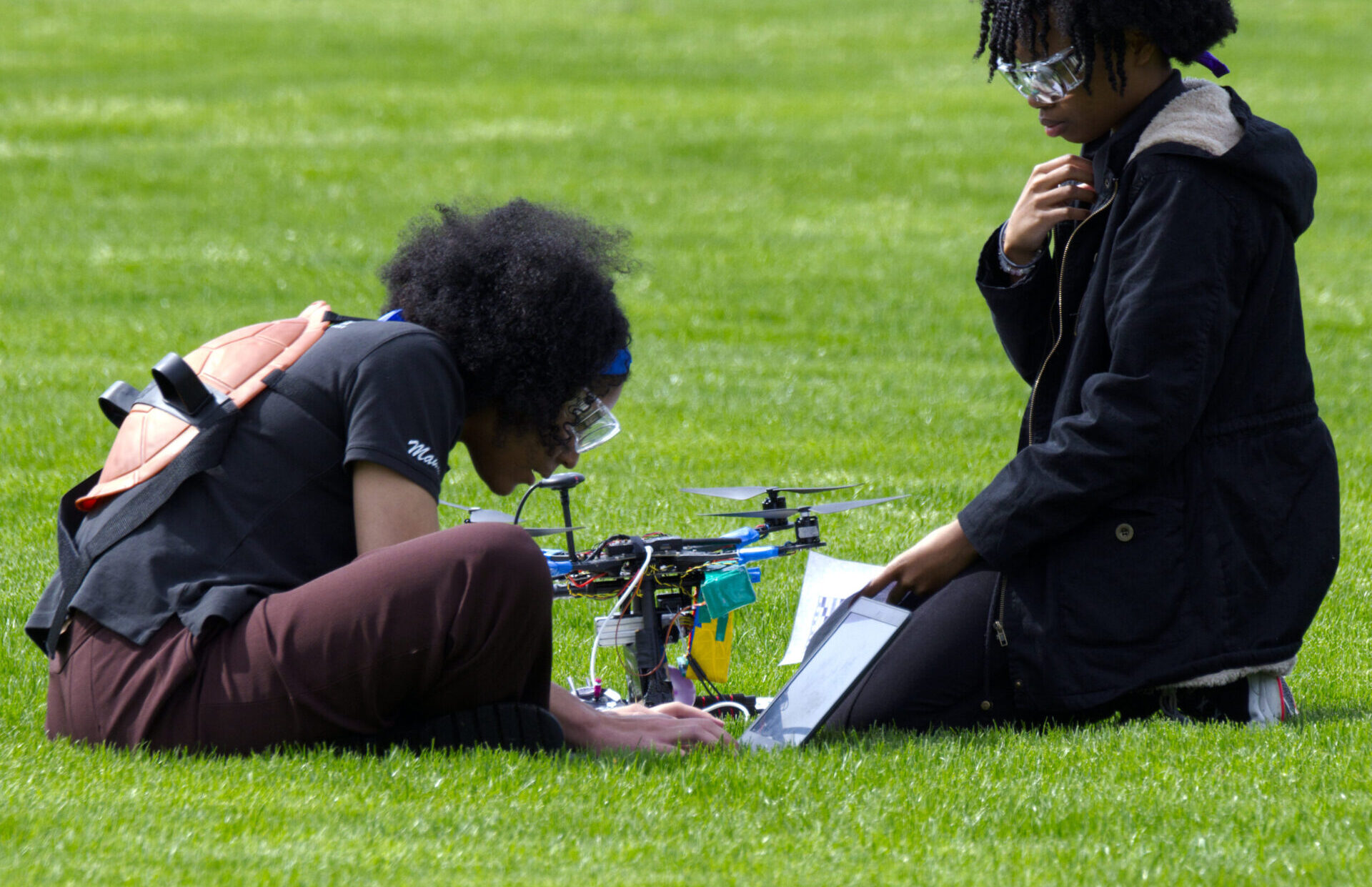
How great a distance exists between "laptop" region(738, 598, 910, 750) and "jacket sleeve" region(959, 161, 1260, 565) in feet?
1.53

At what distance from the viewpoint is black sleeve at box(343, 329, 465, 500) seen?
11.7 feet

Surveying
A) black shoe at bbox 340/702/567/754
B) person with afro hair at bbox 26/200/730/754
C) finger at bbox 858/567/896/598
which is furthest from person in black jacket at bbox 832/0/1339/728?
black shoe at bbox 340/702/567/754

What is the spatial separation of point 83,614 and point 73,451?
4.66 m

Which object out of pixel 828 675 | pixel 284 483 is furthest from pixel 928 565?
pixel 284 483

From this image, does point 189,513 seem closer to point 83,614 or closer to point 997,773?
point 83,614

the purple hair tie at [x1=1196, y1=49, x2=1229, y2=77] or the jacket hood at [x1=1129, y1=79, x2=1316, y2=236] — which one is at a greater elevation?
the purple hair tie at [x1=1196, y1=49, x2=1229, y2=77]

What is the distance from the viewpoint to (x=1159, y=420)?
3.92 m

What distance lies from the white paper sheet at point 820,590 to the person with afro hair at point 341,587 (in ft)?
2.88

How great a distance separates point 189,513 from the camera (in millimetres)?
3613

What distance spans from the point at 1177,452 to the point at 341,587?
2.01 metres

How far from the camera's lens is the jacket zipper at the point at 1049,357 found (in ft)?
13.7

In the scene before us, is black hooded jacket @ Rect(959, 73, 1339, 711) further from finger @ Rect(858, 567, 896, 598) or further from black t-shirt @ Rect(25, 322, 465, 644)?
black t-shirt @ Rect(25, 322, 465, 644)

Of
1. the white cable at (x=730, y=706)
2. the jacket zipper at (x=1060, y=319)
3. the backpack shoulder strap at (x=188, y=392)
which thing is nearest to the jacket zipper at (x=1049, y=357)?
the jacket zipper at (x=1060, y=319)

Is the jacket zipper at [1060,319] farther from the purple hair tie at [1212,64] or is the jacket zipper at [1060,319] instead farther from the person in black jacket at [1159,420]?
the purple hair tie at [1212,64]
